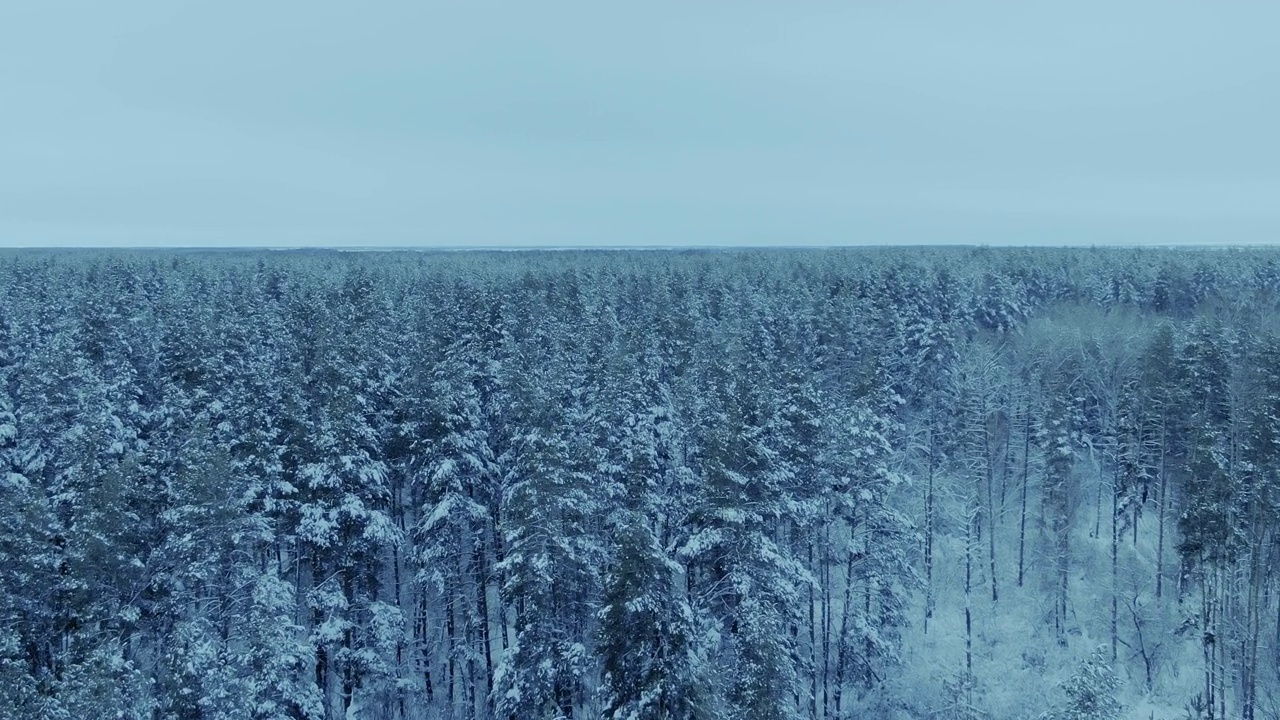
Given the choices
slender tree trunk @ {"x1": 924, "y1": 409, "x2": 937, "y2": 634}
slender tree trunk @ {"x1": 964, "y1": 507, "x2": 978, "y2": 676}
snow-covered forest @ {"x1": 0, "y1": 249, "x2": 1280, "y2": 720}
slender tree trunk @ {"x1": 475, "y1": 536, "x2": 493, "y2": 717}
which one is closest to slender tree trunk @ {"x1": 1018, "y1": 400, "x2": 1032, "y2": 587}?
snow-covered forest @ {"x1": 0, "y1": 249, "x2": 1280, "y2": 720}

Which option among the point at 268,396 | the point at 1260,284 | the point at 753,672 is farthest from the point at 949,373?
the point at 1260,284

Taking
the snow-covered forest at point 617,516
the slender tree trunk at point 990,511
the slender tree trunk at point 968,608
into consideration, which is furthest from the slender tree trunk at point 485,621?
the slender tree trunk at point 990,511

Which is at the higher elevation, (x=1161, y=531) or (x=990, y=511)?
(x=1161, y=531)

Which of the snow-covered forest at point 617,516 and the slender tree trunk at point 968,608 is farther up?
the snow-covered forest at point 617,516

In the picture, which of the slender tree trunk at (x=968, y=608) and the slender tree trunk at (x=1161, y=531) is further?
the slender tree trunk at (x=1161, y=531)

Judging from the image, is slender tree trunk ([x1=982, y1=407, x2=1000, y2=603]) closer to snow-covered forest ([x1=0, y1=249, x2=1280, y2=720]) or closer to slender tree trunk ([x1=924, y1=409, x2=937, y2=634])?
snow-covered forest ([x1=0, y1=249, x2=1280, y2=720])

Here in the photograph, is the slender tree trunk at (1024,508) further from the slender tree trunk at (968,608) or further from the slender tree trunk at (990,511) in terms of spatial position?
the slender tree trunk at (968,608)

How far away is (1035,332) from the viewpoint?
61.0m

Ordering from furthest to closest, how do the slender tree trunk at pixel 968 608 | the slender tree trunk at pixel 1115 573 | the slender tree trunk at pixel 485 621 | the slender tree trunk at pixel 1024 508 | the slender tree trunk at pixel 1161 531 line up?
the slender tree trunk at pixel 1024 508 → the slender tree trunk at pixel 1161 531 → the slender tree trunk at pixel 1115 573 → the slender tree trunk at pixel 968 608 → the slender tree trunk at pixel 485 621

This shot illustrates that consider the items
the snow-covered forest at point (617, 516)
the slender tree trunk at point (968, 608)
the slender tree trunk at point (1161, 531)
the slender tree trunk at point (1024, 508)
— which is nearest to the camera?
the snow-covered forest at point (617, 516)

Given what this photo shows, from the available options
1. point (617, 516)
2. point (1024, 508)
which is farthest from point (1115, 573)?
point (617, 516)

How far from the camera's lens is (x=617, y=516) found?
1059 inches

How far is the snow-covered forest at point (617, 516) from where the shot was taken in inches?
815

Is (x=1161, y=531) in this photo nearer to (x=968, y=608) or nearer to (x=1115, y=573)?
(x=1115, y=573)
